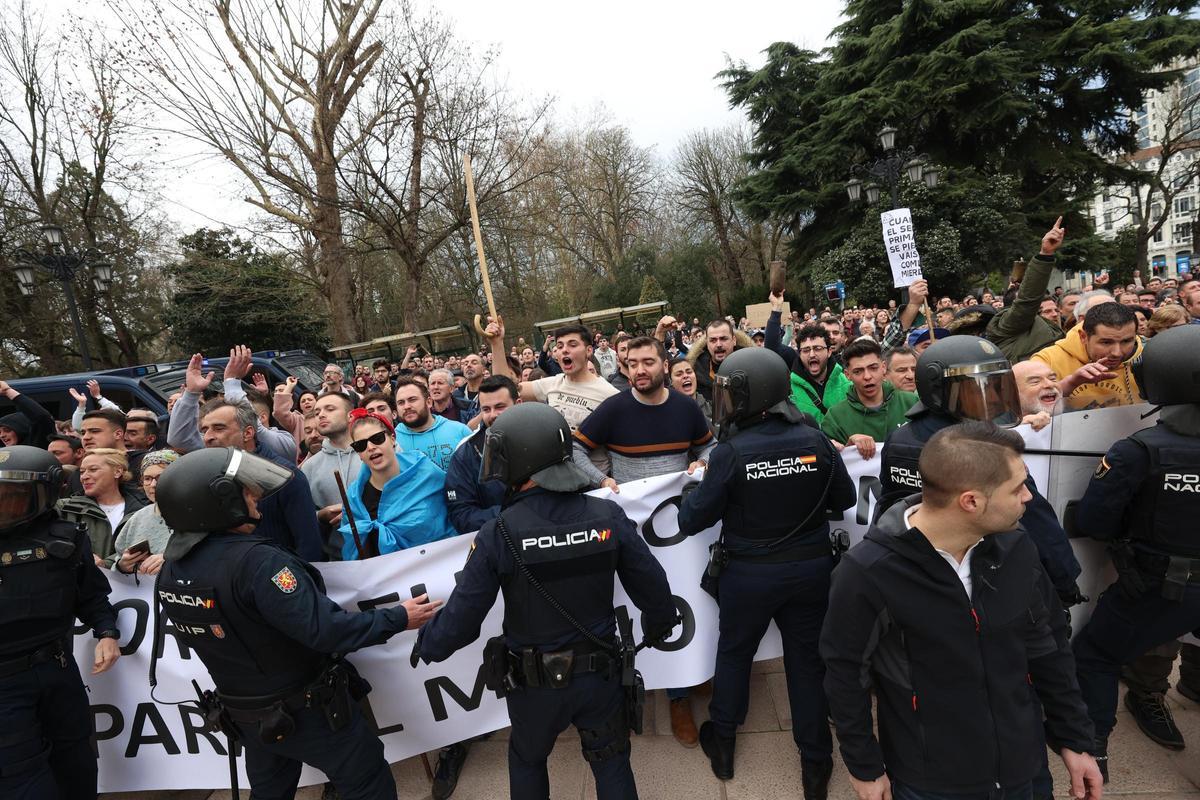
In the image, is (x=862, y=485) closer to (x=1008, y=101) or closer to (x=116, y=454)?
(x=116, y=454)

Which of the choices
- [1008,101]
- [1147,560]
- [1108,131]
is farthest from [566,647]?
[1108,131]

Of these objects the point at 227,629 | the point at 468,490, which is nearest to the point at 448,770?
the point at 468,490

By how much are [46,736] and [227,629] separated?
4.43 ft

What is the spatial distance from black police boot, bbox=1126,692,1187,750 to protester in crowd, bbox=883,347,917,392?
1886 mm

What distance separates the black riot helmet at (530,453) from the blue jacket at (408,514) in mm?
1180

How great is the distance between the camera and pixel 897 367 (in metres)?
4.00

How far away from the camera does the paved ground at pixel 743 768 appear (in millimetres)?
2647

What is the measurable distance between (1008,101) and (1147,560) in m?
23.5

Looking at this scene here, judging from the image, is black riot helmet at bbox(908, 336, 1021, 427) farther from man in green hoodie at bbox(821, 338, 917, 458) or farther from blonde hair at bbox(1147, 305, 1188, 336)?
blonde hair at bbox(1147, 305, 1188, 336)

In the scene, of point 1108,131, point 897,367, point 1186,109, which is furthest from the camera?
point 1186,109

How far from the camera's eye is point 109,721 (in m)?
3.10

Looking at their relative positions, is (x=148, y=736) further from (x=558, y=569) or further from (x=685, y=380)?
(x=685, y=380)

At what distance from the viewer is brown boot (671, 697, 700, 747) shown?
10.5ft

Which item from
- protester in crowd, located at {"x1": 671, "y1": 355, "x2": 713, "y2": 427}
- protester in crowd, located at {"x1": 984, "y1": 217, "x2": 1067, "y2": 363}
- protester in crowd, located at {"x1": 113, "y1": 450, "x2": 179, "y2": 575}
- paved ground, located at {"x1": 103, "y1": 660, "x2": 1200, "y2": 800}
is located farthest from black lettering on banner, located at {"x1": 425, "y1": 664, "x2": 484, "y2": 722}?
protester in crowd, located at {"x1": 984, "y1": 217, "x2": 1067, "y2": 363}
